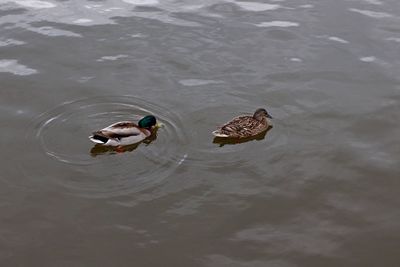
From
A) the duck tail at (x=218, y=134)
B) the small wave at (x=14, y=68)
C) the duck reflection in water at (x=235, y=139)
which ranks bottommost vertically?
the duck reflection in water at (x=235, y=139)

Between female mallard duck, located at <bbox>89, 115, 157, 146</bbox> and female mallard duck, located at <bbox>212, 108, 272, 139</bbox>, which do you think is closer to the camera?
female mallard duck, located at <bbox>89, 115, 157, 146</bbox>

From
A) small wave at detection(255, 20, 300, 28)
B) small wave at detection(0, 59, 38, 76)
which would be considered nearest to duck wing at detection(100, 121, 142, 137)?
small wave at detection(0, 59, 38, 76)

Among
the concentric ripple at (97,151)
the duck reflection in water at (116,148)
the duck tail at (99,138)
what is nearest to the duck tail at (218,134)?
the concentric ripple at (97,151)

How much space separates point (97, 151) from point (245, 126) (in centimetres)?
249

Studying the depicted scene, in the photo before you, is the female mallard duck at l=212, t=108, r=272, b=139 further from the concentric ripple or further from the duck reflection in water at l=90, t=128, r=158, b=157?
the duck reflection in water at l=90, t=128, r=158, b=157

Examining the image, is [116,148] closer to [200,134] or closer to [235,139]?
[200,134]

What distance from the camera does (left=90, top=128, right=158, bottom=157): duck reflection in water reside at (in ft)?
31.8

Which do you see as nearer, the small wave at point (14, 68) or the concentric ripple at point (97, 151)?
the concentric ripple at point (97, 151)

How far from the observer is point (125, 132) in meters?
9.81

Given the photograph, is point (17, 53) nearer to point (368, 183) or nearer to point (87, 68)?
point (87, 68)

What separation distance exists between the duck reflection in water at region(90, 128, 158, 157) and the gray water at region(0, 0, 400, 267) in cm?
4

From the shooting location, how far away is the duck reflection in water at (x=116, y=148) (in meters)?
9.68

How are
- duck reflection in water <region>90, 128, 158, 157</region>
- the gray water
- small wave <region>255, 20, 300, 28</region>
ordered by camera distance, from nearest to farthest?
the gray water, duck reflection in water <region>90, 128, 158, 157</region>, small wave <region>255, 20, 300, 28</region>

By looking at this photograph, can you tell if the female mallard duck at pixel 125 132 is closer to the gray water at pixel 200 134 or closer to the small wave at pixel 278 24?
the gray water at pixel 200 134
